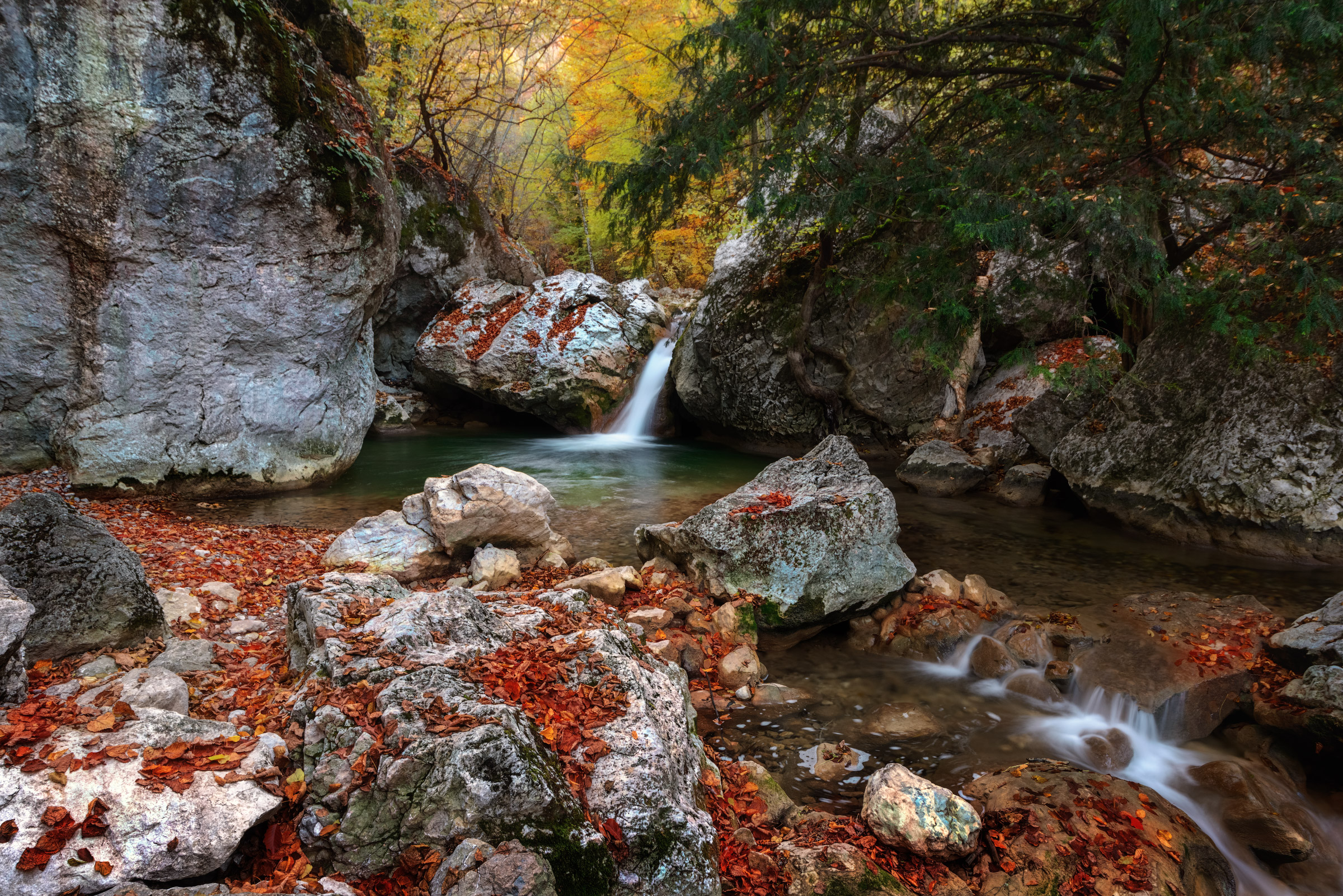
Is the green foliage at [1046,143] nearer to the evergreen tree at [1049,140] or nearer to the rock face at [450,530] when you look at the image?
the evergreen tree at [1049,140]

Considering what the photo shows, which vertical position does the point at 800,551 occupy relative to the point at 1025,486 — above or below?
below

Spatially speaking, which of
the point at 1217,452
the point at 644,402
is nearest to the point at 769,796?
the point at 1217,452

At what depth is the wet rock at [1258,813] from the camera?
368 centimetres

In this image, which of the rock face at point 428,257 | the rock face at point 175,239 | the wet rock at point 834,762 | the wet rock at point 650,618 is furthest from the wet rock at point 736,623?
the rock face at point 428,257

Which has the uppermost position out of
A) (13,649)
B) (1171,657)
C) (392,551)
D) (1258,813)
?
(13,649)

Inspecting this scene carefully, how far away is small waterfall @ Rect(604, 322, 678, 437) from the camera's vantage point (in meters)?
16.2

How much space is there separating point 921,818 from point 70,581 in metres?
4.79

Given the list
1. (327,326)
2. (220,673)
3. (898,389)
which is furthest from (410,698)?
(898,389)

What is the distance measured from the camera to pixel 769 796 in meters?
3.73

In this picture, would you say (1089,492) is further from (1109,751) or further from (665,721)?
(665,721)

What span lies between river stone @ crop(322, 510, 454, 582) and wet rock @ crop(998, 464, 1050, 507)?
804 centimetres

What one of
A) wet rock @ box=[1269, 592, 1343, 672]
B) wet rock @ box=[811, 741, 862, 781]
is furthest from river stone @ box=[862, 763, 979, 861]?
wet rock @ box=[1269, 592, 1343, 672]

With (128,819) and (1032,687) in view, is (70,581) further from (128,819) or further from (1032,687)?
(1032,687)

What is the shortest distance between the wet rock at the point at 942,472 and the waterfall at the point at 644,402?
266 inches
